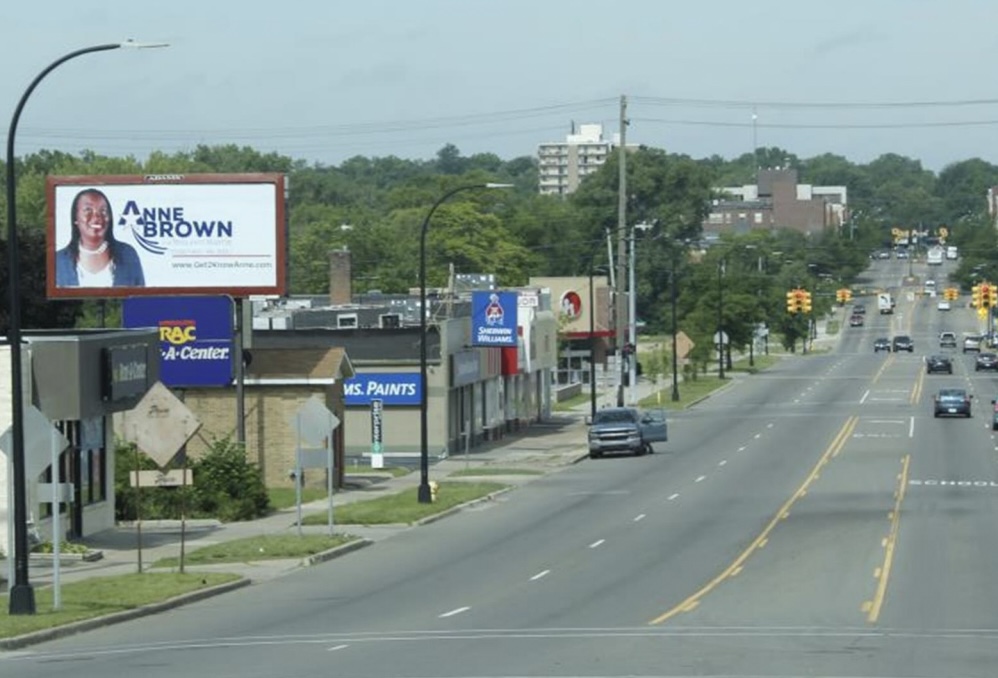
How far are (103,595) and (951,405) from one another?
199 ft

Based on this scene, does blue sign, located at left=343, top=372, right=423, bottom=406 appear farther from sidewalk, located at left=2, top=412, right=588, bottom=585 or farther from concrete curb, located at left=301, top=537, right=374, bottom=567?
concrete curb, located at left=301, top=537, right=374, bottom=567

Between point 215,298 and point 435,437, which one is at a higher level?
point 215,298

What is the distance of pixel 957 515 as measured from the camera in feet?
152

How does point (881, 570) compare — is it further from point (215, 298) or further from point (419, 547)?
point (215, 298)

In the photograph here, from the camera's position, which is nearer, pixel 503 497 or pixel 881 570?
pixel 881 570

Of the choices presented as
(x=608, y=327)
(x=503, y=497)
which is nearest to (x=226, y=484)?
(x=503, y=497)

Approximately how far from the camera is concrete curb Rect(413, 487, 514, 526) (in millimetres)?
48406

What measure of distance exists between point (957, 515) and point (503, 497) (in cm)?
1375

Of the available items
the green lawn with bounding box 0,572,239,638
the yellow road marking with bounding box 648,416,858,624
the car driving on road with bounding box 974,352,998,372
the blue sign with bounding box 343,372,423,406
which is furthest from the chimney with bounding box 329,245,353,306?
the green lawn with bounding box 0,572,239,638

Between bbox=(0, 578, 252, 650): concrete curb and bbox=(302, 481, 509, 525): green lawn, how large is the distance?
12425 millimetres

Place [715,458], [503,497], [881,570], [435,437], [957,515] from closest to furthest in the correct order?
1. [881,570]
2. [957,515]
3. [503,497]
4. [715,458]
5. [435,437]

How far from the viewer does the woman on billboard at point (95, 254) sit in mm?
58188

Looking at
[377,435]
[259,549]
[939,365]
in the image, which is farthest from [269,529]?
[939,365]

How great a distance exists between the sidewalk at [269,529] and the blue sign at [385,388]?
2578 mm
